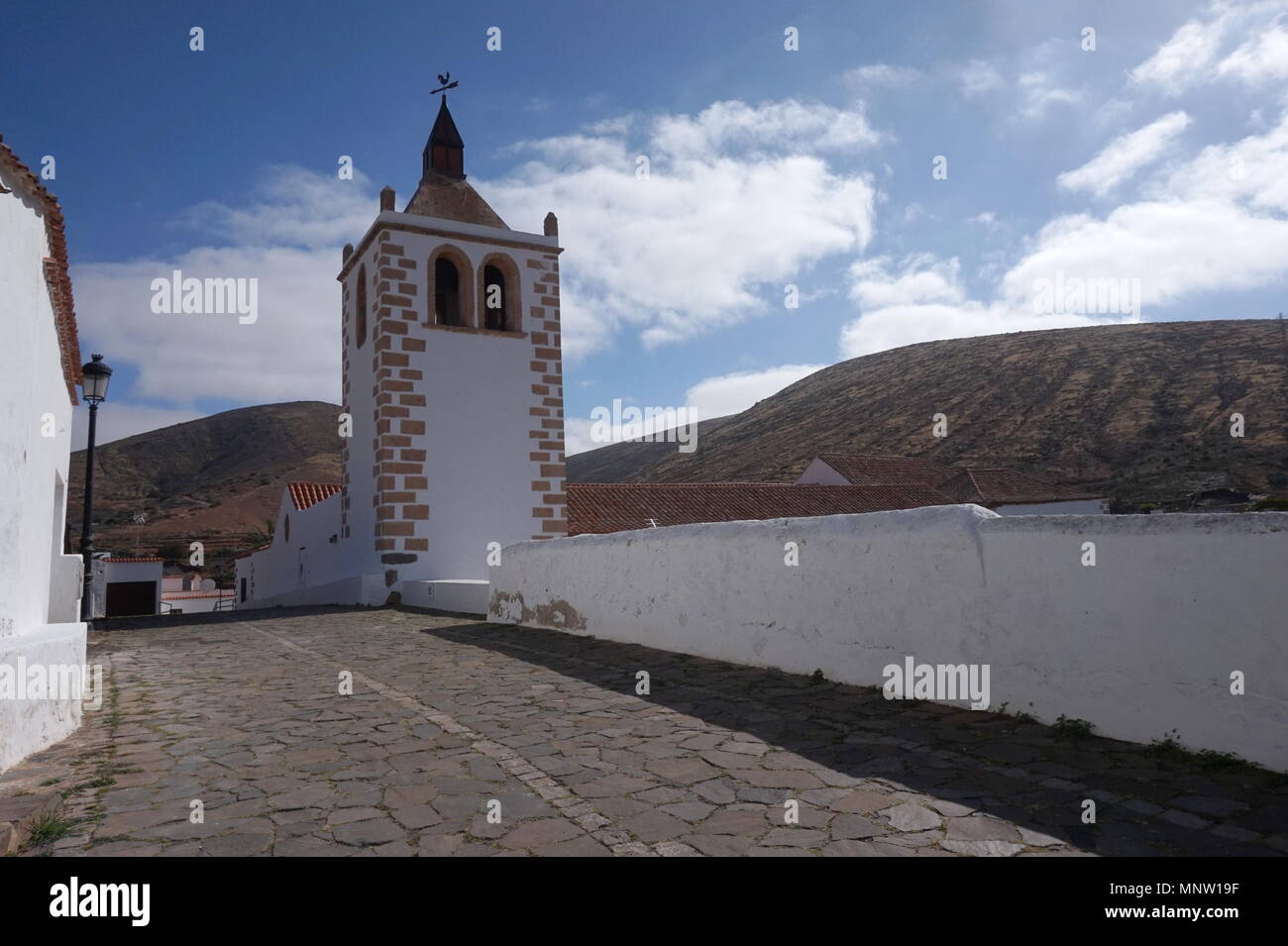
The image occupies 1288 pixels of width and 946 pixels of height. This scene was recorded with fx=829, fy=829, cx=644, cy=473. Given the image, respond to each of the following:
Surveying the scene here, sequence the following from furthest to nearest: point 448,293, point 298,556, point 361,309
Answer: point 298,556, point 361,309, point 448,293

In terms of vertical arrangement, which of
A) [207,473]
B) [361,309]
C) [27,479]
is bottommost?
[27,479]

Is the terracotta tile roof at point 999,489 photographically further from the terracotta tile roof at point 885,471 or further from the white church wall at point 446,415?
the white church wall at point 446,415

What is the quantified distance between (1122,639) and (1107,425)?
151 ft

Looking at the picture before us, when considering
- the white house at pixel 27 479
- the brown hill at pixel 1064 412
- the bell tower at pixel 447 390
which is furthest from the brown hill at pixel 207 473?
the white house at pixel 27 479

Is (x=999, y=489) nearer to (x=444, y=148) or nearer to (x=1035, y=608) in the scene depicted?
(x=444, y=148)

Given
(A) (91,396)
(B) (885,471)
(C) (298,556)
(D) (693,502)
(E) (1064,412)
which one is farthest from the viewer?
(E) (1064,412)

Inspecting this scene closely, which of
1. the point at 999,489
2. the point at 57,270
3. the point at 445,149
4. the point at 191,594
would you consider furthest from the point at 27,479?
the point at 999,489

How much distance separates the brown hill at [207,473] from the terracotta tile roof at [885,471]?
32.3 m

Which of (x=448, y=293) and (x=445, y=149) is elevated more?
(x=445, y=149)

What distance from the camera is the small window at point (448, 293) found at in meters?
15.2

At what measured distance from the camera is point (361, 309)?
15.6 metres

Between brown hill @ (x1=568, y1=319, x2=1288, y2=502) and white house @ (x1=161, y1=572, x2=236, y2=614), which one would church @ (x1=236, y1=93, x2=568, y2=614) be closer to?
white house @ (x1=161, y1=572, x2=236, y2=614)

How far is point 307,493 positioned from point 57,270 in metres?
15.0
